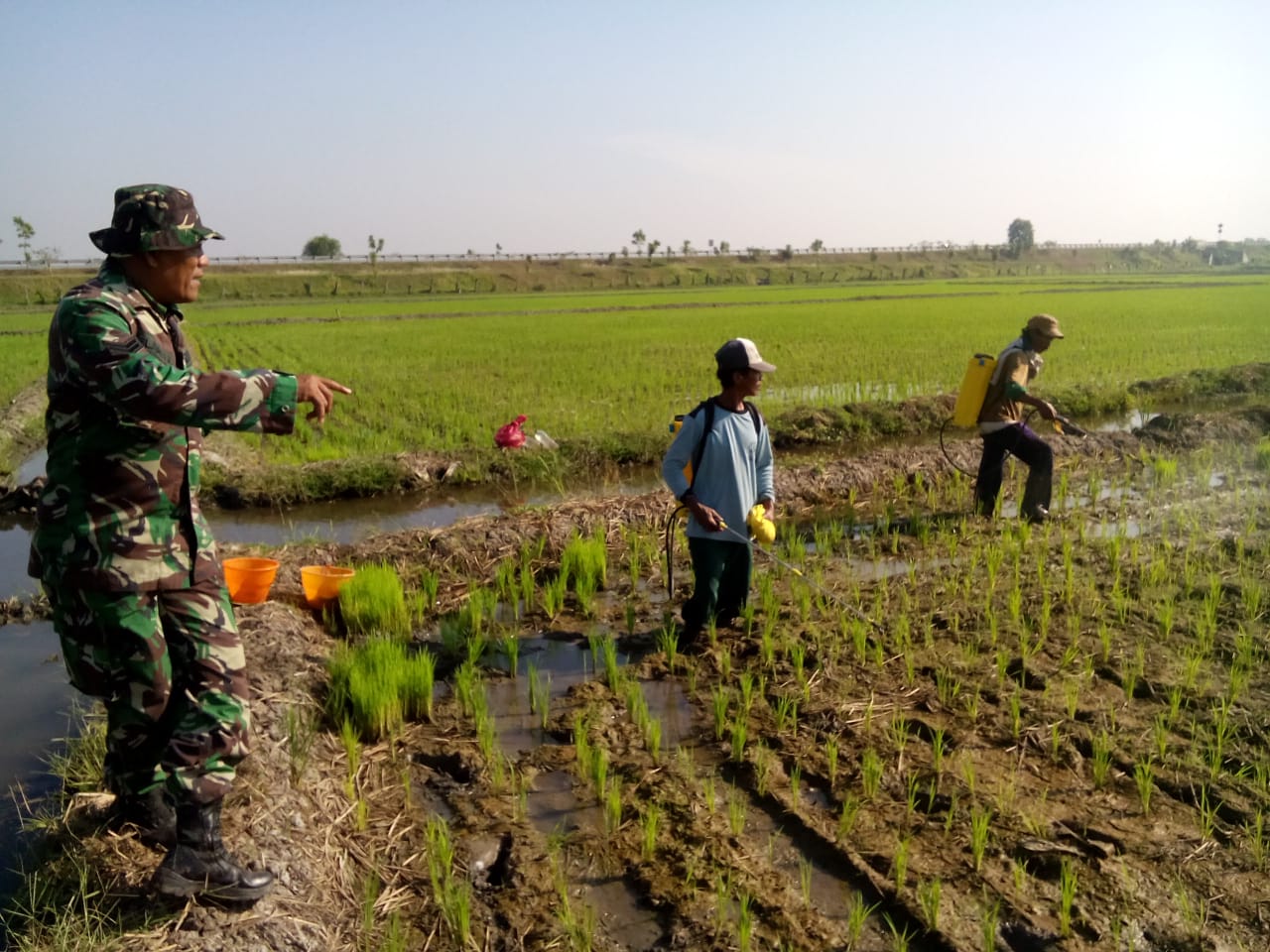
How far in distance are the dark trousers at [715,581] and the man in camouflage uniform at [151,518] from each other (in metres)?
2.30

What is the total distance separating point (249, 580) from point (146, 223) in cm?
273

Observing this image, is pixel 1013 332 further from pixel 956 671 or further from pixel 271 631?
pixel 271 631

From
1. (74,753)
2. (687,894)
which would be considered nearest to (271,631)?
(74,753)

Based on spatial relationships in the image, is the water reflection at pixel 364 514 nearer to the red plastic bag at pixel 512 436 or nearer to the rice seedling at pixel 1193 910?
the red plastic bag at pixel 512 436

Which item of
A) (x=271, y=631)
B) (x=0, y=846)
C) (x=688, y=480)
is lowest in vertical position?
(x=0, y=846)

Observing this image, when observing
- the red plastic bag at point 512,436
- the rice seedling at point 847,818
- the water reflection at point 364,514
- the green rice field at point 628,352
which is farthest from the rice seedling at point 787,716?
the green rice field at point 628,352

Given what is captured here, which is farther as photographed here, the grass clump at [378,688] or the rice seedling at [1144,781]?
the grass clump at [378,688]

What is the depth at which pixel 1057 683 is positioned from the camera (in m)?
3.96

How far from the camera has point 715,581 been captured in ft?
14.5

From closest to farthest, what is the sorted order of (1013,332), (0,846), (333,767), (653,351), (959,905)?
1. (959,905)
2. (0,846)
3. (333,767)
4. (653,351)
5. (1013,332)

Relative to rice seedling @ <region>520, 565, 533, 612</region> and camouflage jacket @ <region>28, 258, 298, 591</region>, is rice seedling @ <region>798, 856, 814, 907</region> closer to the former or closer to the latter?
camouflage jacket @ <region>28, 258, 298, 591</region>

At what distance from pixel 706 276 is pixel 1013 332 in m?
33.2

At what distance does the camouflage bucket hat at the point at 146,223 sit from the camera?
228 centimetres

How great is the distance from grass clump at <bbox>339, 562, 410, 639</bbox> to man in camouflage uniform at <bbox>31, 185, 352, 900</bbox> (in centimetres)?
227
